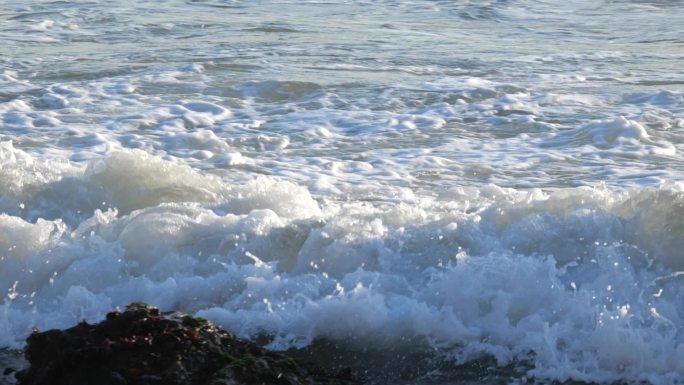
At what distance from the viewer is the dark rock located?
4340mm

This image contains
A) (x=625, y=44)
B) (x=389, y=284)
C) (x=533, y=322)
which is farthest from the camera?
(x=625, y=44)

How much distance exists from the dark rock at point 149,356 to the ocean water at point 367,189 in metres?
0.67

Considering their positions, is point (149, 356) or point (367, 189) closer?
point (149, 356)

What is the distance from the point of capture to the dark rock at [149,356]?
171 inches

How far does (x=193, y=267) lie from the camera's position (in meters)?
5.90

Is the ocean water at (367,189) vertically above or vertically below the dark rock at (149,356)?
below

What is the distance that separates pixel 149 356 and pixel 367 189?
3427mm

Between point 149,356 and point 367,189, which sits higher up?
point 149,356

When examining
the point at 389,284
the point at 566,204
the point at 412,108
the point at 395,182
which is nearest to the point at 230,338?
A: the point at 389,284

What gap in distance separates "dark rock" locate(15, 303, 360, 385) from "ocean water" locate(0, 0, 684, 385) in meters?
0.67

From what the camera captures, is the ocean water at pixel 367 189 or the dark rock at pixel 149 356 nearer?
the dark rock at pixel 149 356

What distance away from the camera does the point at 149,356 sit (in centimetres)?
439

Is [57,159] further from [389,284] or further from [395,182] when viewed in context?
[389,284]

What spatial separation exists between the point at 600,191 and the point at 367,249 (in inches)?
54.4
